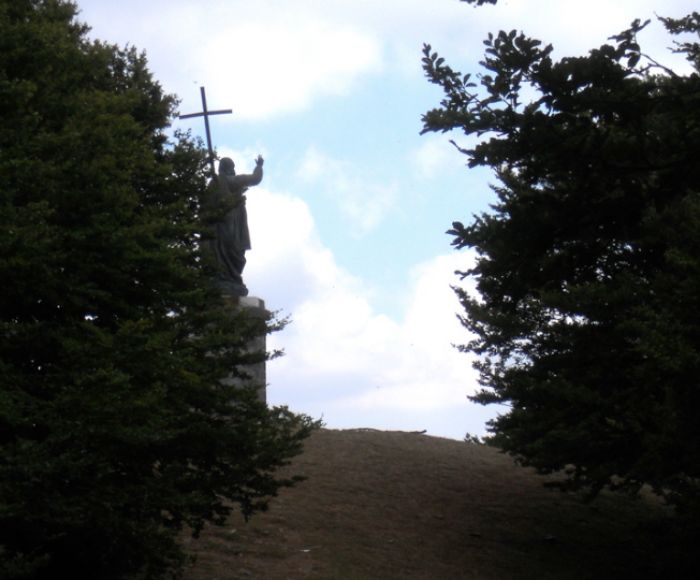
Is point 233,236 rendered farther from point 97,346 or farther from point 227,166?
point 97,346

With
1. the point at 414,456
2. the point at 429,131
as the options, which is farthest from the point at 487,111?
the point at 414,456

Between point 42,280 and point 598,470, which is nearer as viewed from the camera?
point 42,280

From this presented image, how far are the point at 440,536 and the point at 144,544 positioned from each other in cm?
675

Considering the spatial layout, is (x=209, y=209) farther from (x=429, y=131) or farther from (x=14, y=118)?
(x=429, y=131)

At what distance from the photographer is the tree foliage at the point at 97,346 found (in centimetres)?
1051

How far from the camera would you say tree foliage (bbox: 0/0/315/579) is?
10508mm

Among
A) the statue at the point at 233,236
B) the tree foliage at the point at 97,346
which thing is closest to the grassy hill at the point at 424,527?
the tree foliage at the point at 97,346

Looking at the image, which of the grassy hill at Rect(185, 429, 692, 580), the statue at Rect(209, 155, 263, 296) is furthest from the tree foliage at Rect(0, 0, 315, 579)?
the statue at Rect(209, 155, 263, 296)

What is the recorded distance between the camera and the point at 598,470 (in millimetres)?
14688

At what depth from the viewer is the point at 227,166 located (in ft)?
68.7

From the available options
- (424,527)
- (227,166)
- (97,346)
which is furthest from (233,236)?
(97,346)

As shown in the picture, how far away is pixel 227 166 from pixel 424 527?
7.21m

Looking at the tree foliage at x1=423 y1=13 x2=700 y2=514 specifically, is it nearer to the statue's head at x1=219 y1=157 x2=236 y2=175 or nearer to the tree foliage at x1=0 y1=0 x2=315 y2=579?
the tree foliage at x1=0 y1=0 x2=315 y2=579

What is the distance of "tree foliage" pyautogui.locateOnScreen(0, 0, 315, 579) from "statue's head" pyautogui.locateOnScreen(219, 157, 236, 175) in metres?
6.27
